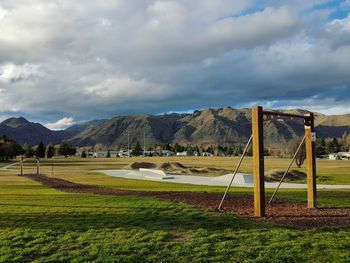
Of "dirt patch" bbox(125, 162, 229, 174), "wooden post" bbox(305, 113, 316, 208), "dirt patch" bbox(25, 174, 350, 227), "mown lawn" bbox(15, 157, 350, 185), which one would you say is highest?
"wooden post" bbox(305, 113, 316, 208)

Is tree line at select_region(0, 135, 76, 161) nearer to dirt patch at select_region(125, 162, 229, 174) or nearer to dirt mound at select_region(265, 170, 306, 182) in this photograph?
dirt patch at select_region(125, 162, 229, 174)

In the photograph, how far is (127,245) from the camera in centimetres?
838

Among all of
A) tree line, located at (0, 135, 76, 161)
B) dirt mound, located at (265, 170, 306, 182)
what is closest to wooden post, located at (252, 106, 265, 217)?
dirt mound, located at (265, 170, 306, 182)

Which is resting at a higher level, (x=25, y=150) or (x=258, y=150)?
(x=25, y=150)

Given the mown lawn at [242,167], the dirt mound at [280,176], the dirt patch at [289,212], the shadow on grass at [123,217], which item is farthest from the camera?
the mown lawn at [242,167]

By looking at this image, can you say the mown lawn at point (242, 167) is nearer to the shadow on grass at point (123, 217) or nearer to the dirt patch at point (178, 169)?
the dirt patch at point (178, 169)

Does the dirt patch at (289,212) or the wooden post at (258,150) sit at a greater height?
the wooden post at (258,150)

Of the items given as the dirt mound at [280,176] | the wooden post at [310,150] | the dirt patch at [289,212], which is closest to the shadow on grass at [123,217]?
the dirt patch at [289,212]

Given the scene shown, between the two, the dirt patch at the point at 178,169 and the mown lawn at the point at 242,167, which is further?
the dirt patch at the point at 178,169

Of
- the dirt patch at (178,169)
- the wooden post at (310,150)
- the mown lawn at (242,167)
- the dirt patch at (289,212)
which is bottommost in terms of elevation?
the mown lawn at (242,167)

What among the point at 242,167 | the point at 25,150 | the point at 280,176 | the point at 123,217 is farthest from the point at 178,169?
the point at 25,150

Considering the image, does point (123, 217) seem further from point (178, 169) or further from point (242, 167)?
point (242, 167)

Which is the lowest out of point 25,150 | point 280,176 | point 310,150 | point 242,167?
point 242,167

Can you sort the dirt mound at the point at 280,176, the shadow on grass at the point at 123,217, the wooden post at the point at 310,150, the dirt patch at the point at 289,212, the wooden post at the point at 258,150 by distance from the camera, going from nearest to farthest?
the shadow on grass at the point at 123,217, the dirt patch at the point at 289,212, the wooden post at the point at 258,150, the wooden post at the point at 310,150, the dirt mound at the point at 280,176
